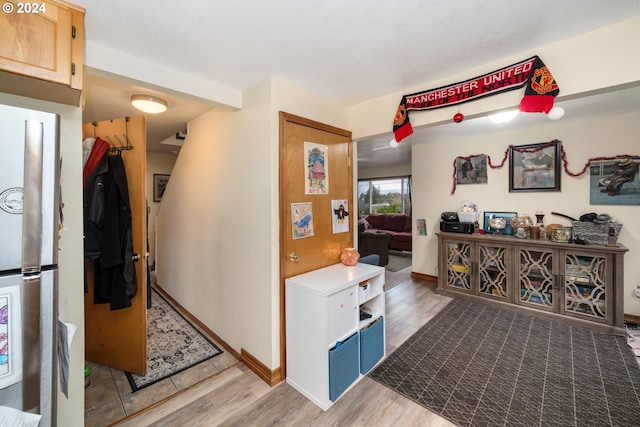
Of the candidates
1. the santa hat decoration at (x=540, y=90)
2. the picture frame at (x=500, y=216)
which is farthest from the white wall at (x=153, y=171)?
the picture frame at (x=500, y=216)

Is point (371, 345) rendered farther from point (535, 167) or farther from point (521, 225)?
point (535, 167)

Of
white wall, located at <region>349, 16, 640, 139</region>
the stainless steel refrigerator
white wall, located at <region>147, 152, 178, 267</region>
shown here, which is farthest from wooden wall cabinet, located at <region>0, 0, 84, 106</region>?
white wall, located at <region>147, 152, 178, 267</region>

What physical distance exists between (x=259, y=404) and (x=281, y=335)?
17.3 inches

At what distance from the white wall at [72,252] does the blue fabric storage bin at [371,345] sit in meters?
1.70

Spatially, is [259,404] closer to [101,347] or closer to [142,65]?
[101,347]

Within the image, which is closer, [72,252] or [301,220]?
[72,252]

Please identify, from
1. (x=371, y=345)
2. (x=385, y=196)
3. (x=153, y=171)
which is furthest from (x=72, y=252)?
(x=385, y=196)

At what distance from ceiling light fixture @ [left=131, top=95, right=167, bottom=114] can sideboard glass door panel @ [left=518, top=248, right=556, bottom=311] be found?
4184 millimetres

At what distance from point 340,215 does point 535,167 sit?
9.15 feet

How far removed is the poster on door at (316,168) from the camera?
214 centimetres

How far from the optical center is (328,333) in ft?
5.63

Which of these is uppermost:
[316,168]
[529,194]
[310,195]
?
[316,168]

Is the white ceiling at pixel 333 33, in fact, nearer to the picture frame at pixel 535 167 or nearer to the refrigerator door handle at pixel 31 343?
the refrigerator door handle at pixel 31 343

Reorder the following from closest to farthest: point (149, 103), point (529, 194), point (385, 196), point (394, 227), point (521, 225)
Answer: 1. point (149, 103)
2. point (521, 225)
3. point (529, 194)
4. point (394, 227)
5. point (385, 196)
